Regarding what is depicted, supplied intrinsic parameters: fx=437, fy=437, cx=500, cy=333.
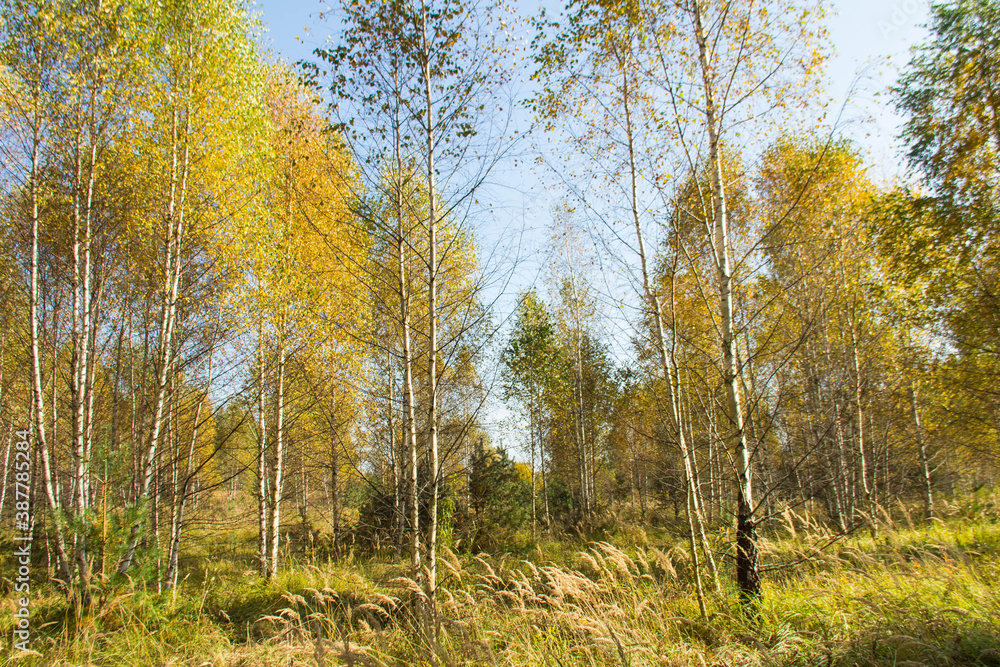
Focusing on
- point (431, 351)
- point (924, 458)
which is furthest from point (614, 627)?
point (924, 458)

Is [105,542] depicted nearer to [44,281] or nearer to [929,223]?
[44,281]

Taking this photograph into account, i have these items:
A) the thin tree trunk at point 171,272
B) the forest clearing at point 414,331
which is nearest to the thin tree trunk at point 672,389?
the forest clearing at point 414,331

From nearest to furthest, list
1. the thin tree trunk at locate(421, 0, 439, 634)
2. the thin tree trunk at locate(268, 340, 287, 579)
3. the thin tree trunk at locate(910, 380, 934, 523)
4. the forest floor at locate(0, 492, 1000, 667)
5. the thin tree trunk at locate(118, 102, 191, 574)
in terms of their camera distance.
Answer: the forest floor at locate(0, 492, 1000, 667) → the thin tree trunk at locate(421, 0, 439, 634) → the thin tree trunk at locate(118, 102, 191, 574) → the thin tree trunk at locate(268, 340, 287, 579) → the thin tree trunk at locate(910, 380, 934, 523)

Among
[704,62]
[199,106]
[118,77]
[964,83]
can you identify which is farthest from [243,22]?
[964,83]

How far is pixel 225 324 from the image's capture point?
251 inches

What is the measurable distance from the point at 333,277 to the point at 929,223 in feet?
31.1

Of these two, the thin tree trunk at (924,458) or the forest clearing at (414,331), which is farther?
the thin tree trunk at (924,458)

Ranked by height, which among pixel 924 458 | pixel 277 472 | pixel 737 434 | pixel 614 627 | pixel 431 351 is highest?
pixel 431 351

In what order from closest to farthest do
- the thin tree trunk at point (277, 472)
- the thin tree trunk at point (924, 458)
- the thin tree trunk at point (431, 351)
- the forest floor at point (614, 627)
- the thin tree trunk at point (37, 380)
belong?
1. the forest floor at point (614, 627)
2. the thin tree trunk at point (431, 351)
3. the thin tree trunk at point (37, 380)
4. the thin tree trunk at point (277, 472)
5. the thin tree trunk at point (924, 458)

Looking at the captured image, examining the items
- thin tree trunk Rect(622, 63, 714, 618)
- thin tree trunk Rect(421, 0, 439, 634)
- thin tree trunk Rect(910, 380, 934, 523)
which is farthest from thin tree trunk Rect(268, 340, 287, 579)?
thin tree trunk Rect(910, 380, 934, 523)

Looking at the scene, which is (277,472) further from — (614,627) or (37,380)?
(614,627)

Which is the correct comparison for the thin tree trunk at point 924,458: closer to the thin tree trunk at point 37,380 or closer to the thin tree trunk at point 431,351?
the thin tree trunk at point 431,351

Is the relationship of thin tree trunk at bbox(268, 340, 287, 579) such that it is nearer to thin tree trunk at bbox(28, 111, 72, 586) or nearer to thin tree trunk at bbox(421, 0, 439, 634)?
thin tree trunk at bbox(28, 111, 72, 586)

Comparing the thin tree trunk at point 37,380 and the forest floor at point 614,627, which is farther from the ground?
the thin tree trunk at point 37,380
